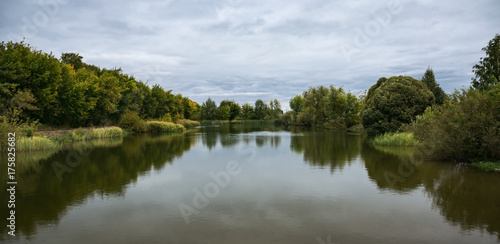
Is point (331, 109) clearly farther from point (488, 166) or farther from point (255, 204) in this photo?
point (255, 204)

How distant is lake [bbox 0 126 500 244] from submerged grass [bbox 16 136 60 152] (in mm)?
5380

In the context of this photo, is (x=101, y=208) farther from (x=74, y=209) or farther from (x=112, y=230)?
(x=112, y=230)

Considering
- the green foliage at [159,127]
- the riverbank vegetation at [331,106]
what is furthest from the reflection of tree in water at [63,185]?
the green foliage at [159,127]

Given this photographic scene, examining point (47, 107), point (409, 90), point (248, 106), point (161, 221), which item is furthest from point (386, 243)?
point (248, 106)

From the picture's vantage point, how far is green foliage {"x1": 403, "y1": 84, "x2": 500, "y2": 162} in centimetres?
1162

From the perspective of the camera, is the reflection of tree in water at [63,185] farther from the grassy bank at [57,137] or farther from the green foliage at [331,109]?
the green foliage at [331,109]

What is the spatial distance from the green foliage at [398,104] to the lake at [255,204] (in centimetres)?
978

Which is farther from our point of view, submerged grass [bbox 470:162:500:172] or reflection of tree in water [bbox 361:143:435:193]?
submerged grass [bbox 470:162:500:172]

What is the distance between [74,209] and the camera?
7449 millimetres

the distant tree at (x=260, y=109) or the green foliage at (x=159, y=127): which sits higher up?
the distant tree at (x=260, y=109)

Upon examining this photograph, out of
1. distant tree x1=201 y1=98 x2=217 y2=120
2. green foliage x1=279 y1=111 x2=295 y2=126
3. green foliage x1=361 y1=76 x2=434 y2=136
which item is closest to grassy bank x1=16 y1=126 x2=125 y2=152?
green foliage x1=361 y1=76 x2=434 y2=136

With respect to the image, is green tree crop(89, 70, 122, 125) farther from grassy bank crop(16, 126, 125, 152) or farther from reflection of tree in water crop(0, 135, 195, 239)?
reflection of tree in water crop(0, 135, 195, 239)

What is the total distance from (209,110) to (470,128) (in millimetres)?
89422

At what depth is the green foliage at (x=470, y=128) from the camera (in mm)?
11617
